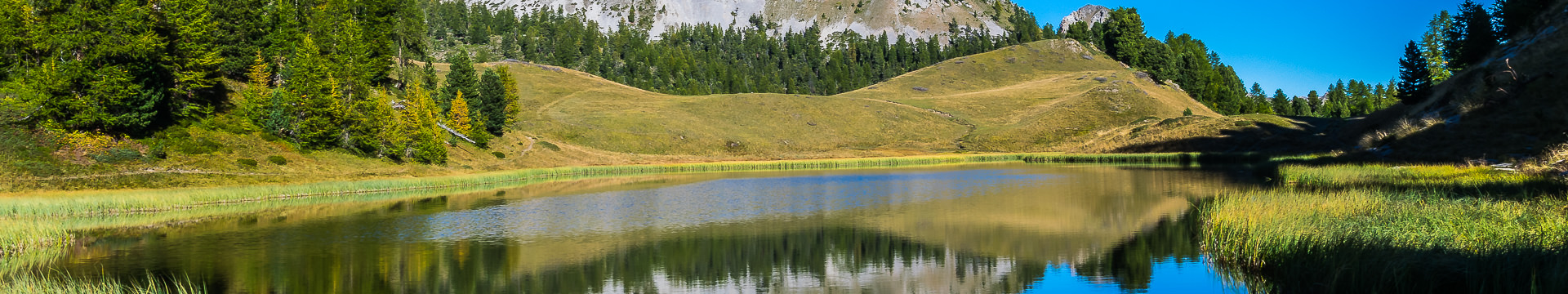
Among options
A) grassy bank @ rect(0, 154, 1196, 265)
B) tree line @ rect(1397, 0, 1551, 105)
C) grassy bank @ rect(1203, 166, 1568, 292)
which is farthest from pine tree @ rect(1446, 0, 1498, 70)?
grassy bank @ rect(0, 154, 1196, 265)

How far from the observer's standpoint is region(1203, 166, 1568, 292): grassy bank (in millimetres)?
12094

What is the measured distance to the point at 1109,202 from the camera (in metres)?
38.2

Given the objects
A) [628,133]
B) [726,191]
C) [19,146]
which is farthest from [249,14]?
[726,191]

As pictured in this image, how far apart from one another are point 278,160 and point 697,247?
48.2m

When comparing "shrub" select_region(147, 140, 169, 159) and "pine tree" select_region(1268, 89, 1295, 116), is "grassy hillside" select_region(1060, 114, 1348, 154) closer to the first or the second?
"pine tree" select_region(1268, 89, 1295, 116)

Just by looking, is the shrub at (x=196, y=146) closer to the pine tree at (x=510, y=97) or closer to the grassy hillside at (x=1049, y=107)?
the pine tree at (x=510, y=97)

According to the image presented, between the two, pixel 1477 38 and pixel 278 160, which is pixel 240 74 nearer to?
pixel 278 160

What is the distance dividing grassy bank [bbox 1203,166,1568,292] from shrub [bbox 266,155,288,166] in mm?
59108

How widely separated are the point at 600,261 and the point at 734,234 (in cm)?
665

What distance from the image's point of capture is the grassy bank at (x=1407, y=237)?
12094mm

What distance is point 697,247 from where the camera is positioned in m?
25.2

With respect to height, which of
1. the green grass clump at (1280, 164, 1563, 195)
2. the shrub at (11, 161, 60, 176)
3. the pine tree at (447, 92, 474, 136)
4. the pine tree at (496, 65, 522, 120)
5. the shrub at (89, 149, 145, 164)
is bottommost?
the green grass clump at (1280, 164, 1563, 195)

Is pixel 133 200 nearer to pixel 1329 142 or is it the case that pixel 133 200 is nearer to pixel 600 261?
pixel 600 261

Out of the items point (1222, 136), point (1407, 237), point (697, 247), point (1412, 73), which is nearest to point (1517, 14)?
point (1412, 73)
